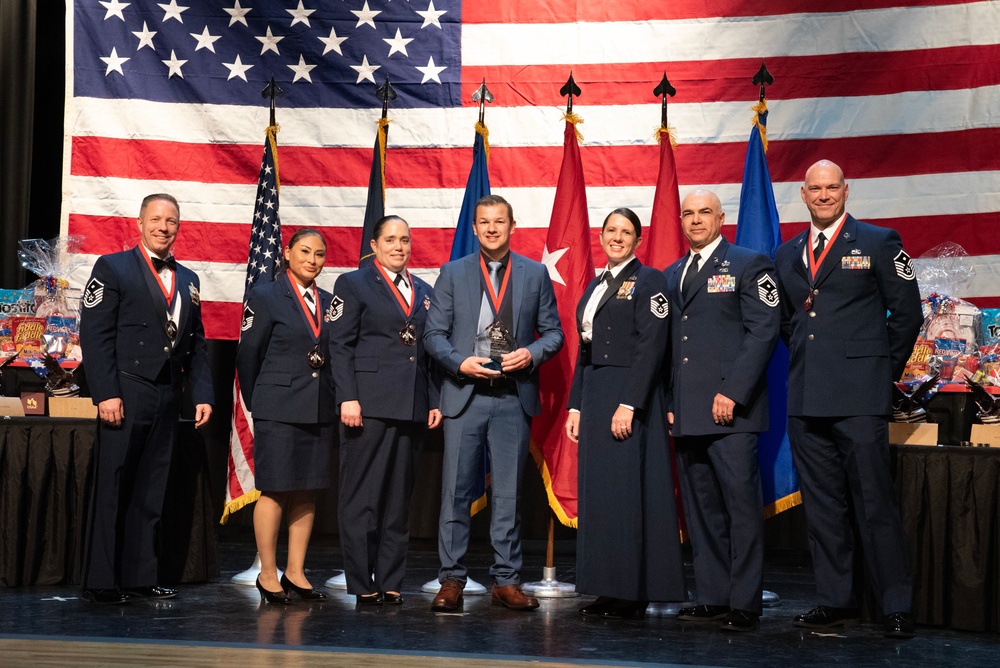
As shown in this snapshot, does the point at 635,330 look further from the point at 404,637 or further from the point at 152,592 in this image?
the point at 152,592

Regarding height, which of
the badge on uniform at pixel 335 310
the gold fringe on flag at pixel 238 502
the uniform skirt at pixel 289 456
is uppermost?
the badge on uniform at pixel 335 310

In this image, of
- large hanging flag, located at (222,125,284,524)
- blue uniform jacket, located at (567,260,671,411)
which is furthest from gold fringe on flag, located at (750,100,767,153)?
large hanging flag, located at (222,125,284,524)

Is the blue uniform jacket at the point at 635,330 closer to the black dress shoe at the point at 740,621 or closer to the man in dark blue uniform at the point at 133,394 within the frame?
the black dress shoe at the point at 740,621

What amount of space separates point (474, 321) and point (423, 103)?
2.20 m

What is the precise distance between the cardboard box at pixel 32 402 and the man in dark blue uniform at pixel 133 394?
2.03 feet

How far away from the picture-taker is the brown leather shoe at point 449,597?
13.8 ft

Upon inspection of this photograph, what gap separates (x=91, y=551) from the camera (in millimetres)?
4344

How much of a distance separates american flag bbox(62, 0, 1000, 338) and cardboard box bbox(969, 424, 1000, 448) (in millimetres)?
1897

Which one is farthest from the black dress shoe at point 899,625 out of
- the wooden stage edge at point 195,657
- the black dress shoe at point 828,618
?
the wooden stage edge at point 195,657

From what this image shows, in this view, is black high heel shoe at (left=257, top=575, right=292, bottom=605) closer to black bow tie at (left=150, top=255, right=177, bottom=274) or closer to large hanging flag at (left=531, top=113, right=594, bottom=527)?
large hanging flag at (left=531, top=113, right=594, bottom=527)

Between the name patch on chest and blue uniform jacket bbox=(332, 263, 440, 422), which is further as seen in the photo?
blue uniform jacket bbox=(332, 263, 440, 422)

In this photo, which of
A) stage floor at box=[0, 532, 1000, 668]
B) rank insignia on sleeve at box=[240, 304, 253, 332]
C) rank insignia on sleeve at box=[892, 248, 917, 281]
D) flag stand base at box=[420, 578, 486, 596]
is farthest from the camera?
flag stand base at box=[420, 578, 486, 596]

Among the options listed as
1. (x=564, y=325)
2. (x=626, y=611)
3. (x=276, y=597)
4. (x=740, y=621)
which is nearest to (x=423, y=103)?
(x=564, y=325)

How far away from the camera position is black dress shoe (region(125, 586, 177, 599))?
445cm
